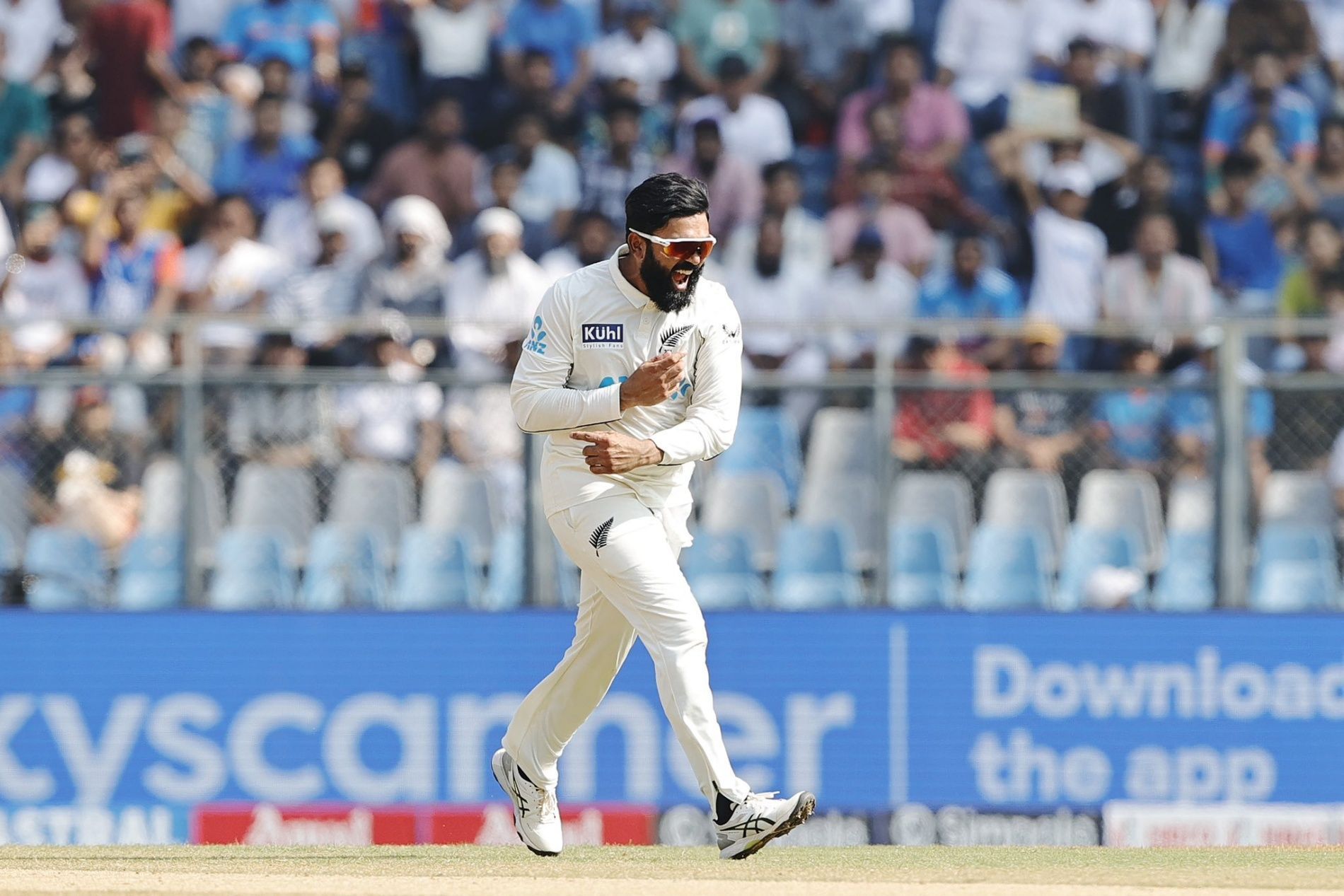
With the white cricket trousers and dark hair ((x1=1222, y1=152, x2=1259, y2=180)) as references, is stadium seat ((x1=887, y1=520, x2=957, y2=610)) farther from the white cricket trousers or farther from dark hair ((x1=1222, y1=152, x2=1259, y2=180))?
dark hair ((x1=1222, y1=152, x2=1259, y2=180))

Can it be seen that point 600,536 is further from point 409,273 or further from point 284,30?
Result: point 284,30

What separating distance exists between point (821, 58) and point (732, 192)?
1.59 m

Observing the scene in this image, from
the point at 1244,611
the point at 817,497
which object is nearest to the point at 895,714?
the point at 817,497

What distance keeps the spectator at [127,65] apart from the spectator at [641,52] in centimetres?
282

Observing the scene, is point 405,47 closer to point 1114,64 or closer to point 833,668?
point 1114,64

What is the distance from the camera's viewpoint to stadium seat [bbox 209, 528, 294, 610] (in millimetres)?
9852

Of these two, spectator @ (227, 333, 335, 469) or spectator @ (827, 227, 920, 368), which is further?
spectator @ (827, 227, 920, 368)

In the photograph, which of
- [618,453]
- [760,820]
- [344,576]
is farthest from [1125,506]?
[618,453]

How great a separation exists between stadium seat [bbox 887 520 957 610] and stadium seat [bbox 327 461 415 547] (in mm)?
Result: 2297

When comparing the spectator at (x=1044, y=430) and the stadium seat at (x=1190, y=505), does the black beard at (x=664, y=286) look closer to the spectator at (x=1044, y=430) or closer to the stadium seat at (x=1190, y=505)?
the spectator at (x=1044, y=430)

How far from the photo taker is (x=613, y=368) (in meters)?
6.54

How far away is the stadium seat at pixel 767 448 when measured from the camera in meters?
9.77

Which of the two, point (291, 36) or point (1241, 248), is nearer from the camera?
point (1241, 248)

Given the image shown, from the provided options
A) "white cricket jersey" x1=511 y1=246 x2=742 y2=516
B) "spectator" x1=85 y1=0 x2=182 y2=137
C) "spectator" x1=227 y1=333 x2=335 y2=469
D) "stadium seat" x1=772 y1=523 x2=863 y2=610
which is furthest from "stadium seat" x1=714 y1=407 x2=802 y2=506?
"spectator" x1=85 y1=0 x2=182 y2=137
